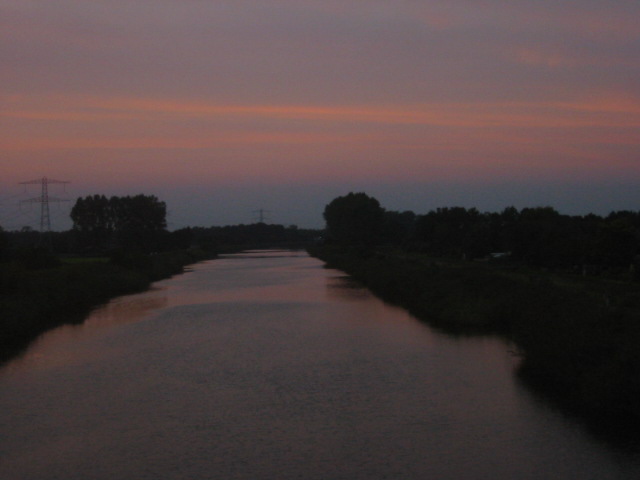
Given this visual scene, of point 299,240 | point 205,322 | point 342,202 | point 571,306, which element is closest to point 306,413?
point 571,306

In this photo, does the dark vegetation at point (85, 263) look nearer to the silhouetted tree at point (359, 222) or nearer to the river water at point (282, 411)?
the river water at point (282, 411)

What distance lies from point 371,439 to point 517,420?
2579 millimetres

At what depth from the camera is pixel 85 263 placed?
43.4m

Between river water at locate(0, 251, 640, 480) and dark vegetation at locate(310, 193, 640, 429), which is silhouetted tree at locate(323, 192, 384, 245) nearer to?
dark vegetation at locate(310, 193, 640, 429)

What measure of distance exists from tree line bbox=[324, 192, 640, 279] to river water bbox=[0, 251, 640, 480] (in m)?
10.7

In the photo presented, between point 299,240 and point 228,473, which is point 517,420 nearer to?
point 228,473

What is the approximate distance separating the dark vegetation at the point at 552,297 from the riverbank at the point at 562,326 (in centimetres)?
2

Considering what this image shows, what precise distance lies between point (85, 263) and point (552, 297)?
3264 cm

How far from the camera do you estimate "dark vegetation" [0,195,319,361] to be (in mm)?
23250

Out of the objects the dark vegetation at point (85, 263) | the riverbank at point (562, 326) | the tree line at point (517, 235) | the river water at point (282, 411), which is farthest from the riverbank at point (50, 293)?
the tree line at point (517, 235)

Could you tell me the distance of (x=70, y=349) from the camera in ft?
62.8

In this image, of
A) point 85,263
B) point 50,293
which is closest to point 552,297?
point 50,293

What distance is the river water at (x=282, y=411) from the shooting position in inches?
388

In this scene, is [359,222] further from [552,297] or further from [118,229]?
[552,297]
